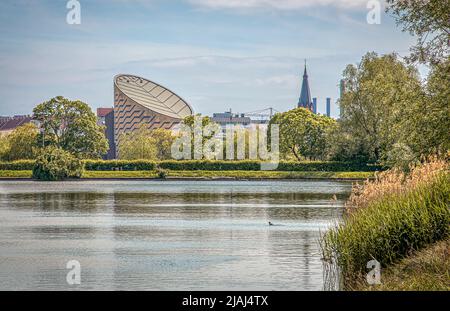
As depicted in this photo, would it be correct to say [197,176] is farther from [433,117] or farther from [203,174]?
[433,117]

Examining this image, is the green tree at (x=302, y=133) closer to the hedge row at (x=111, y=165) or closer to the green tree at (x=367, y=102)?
the green tree at (x=367, y=102)

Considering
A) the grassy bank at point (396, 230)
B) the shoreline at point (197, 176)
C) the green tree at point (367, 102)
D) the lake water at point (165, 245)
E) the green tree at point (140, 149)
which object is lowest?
the lake water at point (165, 245)

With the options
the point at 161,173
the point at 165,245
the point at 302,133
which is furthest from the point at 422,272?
the point at 302,133

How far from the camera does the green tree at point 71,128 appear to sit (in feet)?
382

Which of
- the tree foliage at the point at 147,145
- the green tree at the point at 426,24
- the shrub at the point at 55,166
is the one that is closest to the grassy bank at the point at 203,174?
the shrub at the point at 55,166

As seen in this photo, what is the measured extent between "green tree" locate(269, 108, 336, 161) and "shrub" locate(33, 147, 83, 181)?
27.7 meters

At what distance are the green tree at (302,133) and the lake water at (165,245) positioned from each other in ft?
187

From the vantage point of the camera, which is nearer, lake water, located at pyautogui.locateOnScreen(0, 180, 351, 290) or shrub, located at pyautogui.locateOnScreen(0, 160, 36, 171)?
lake water, located at pyautogui.locateOnScreen(0, 180, 351, 290)

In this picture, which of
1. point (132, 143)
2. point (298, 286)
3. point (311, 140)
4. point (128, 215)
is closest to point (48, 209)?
point (128, 215)

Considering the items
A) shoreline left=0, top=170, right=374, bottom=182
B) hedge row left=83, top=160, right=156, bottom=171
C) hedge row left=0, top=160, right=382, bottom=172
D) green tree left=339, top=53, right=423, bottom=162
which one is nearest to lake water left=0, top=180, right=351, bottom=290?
green tree left=339, top=53, right=423, bottom=162

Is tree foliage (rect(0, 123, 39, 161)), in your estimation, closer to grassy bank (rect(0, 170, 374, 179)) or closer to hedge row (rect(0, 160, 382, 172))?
hedge row (rect(0, 160, 382, 172))

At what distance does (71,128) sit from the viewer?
11706cm

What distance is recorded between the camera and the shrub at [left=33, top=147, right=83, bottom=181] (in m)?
99.0

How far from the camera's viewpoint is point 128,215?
42.2m
